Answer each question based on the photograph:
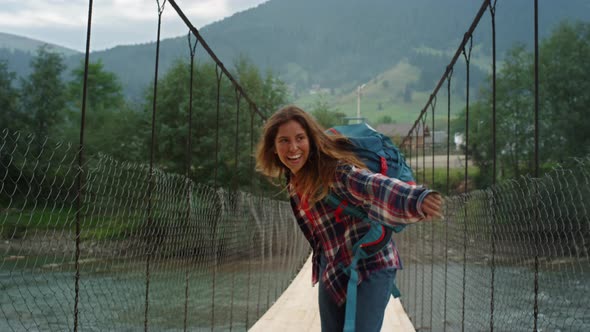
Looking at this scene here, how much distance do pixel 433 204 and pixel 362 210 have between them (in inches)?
12.6

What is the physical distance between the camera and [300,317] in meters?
4.25

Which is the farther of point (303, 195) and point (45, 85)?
point (45, 85)

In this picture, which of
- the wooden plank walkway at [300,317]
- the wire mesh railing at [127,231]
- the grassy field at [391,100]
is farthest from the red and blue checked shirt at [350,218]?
the grassy field at [391,100]

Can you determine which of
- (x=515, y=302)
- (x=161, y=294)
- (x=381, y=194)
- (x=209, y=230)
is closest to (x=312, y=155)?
(x=381, y=194)

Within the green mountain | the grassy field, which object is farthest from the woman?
the green mountain

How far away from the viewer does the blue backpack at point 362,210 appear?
1548 millimetres

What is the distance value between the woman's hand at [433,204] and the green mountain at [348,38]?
72.0 m

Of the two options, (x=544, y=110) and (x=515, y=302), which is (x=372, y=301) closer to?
(x=515, y=302)

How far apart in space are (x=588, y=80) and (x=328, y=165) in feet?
72.3

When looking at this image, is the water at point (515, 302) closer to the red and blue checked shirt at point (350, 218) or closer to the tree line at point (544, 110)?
the red and blue checked shirt at point (350, 218)

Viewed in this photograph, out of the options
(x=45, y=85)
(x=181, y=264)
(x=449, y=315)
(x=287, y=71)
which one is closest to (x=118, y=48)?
(x=287, y=71)

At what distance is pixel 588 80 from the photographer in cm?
2133

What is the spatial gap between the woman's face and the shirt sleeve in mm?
130

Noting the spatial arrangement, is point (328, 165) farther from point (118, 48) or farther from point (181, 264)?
point (118, 48)
